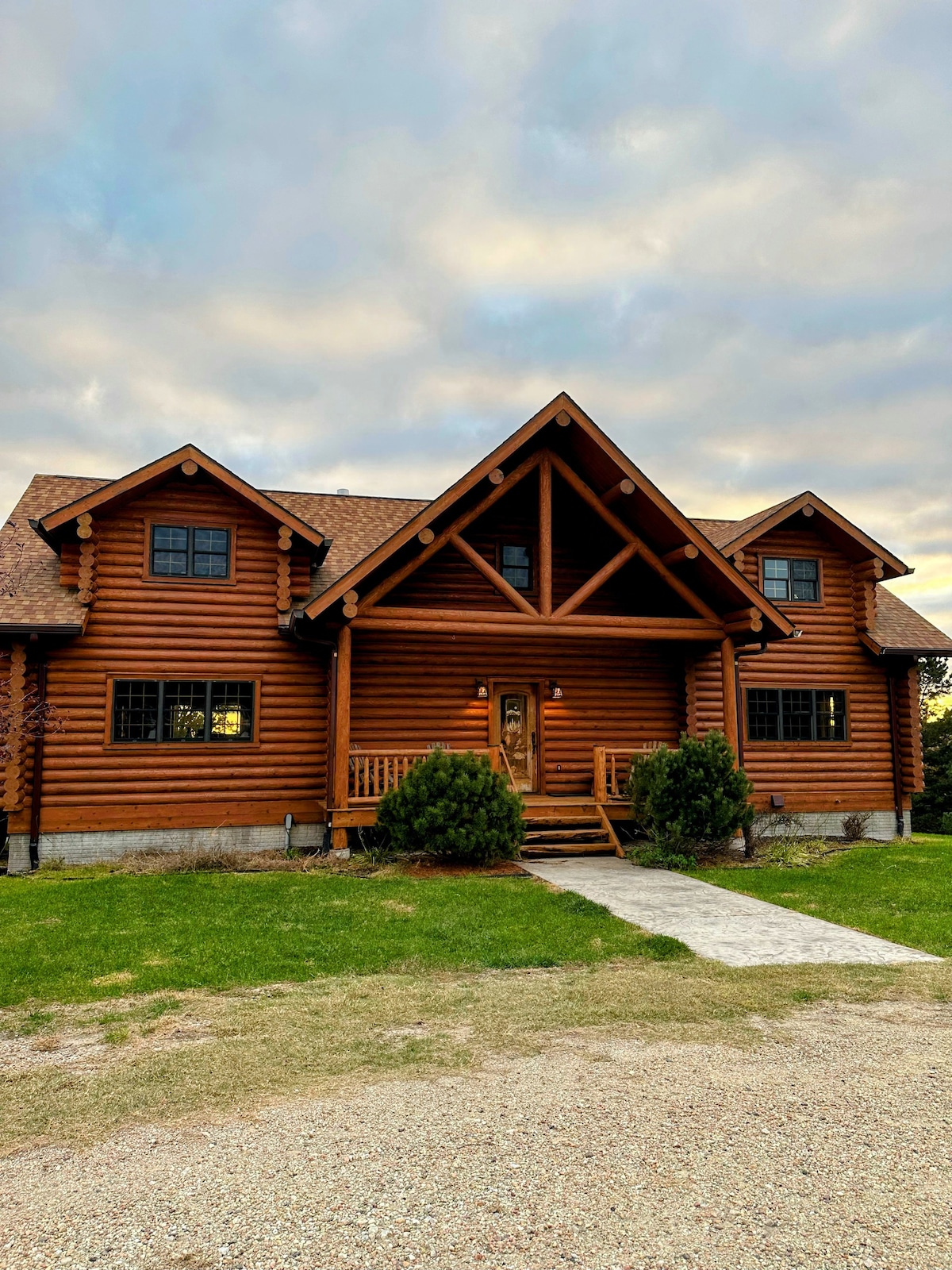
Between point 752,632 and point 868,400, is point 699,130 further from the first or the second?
point 868,400

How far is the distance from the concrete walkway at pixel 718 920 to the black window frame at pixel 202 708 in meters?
6.00

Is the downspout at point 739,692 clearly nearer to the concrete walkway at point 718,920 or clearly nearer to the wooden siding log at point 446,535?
the concrete walkway at point 718,920

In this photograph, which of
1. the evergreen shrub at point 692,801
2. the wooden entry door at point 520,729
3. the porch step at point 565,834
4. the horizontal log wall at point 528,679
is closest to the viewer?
the evergreen shrub at point 692,801

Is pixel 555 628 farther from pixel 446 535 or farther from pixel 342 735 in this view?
pixel 342 735

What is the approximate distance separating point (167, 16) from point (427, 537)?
9.97 metres

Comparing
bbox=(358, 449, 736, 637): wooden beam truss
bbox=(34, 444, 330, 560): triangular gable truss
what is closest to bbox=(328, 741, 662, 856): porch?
bbox=(358, 449, 736, 637): wooden beam truss

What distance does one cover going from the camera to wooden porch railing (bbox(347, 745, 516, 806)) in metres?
14.0

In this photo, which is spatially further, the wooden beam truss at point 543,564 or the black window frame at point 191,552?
the black window frame at point 191,552

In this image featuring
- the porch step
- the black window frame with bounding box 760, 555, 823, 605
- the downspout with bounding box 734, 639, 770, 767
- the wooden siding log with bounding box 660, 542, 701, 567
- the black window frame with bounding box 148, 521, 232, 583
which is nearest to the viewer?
the wooden siding log with bounding box 660, 542, 701, 567

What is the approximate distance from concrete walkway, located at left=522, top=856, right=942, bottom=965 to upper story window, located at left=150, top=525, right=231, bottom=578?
789 cm

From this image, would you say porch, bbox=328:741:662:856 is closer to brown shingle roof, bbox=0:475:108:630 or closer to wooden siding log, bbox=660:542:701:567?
wooden siding log, bbox=660:542:701:567

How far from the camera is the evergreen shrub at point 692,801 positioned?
13758 millimetres

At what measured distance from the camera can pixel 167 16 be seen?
46.6 ft

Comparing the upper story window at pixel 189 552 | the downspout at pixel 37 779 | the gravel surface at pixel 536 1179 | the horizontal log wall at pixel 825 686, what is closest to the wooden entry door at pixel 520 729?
the horizontal log wall at pixel 825 686
